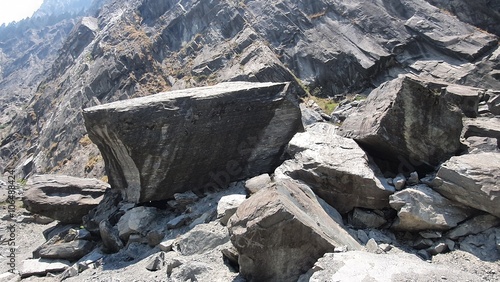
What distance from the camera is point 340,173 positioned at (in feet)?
35.9

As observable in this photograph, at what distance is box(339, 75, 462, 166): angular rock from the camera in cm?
1173

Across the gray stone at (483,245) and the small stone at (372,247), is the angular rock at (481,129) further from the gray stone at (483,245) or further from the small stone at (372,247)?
the small stone at (372,247)

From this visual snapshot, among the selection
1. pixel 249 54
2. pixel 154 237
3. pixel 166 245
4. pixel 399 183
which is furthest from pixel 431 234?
pixel 249 54

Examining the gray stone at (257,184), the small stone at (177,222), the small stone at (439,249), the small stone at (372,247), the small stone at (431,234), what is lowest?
the small stone at (439,249)

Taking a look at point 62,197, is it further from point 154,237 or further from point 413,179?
point 413,179

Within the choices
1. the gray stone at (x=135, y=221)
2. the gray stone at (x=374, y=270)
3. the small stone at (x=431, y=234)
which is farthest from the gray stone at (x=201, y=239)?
the small stone at (x=431, y=234)

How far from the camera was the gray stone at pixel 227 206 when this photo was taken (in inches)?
448

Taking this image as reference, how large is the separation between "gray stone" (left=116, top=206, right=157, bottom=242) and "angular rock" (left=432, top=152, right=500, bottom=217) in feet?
31.0

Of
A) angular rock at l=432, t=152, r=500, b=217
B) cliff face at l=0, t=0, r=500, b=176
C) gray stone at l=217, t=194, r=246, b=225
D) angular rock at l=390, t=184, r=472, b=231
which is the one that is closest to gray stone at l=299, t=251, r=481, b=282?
angular rock at l=390, t=184, r=472, b=231

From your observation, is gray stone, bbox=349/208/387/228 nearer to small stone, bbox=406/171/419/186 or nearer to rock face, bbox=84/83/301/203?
small stone, bbox=406/171/419/186

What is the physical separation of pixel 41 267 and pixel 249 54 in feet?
88.2

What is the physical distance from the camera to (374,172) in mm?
11273

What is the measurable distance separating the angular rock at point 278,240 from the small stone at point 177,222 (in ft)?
13.2

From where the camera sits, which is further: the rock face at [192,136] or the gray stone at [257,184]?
the rock face at [192,136]
